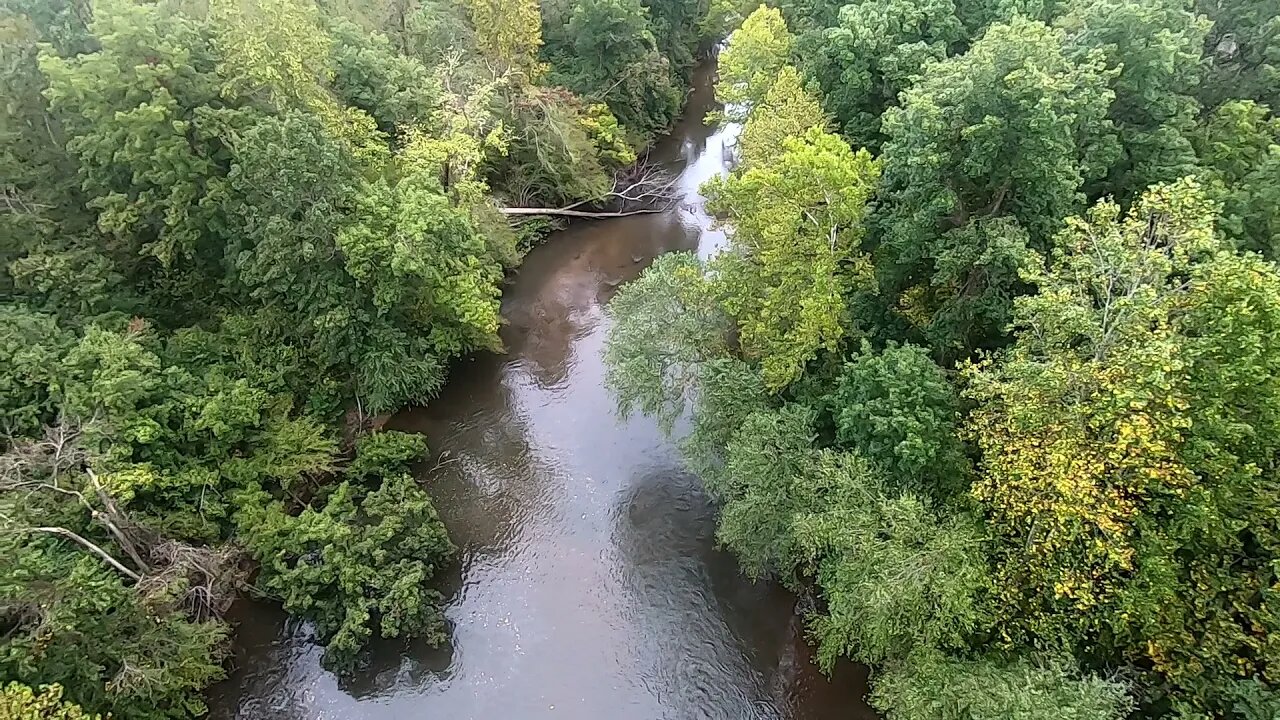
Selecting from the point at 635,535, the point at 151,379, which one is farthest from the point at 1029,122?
the point at 151,379

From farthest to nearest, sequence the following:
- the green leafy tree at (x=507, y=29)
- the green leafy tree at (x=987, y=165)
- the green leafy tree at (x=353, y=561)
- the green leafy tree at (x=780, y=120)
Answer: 1. the green leafy tree at (x=507, y=29)
2. the green leafy tree at (x=780, y=120)
3. the green leafy tree at (x=353, y=561)
4. the green leafy tree at (x=987, y=165)

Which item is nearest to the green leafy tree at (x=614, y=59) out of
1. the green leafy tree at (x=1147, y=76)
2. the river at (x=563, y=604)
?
the river at (x=563, y=604)

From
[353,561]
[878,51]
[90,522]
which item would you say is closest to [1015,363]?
[878,51]

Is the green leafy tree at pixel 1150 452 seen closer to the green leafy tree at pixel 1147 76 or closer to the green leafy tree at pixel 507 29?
the green leafy tree at pixel 1147 76

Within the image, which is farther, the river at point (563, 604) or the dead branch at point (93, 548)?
the river at point (563, 604)

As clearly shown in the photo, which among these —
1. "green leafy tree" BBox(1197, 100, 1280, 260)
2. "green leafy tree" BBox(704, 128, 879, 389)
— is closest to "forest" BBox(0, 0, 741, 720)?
"green leafy tree" BBox(704, 128, 879, 389)

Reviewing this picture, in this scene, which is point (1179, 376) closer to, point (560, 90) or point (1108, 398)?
point (1108, 398)

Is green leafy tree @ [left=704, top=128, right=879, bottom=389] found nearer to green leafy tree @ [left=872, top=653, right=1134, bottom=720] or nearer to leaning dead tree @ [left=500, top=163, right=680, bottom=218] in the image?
green leafy tree @ [left=872, top=653, right=1134, bottom=720]

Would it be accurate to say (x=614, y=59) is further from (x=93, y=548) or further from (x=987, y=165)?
(x=93, y=548)
